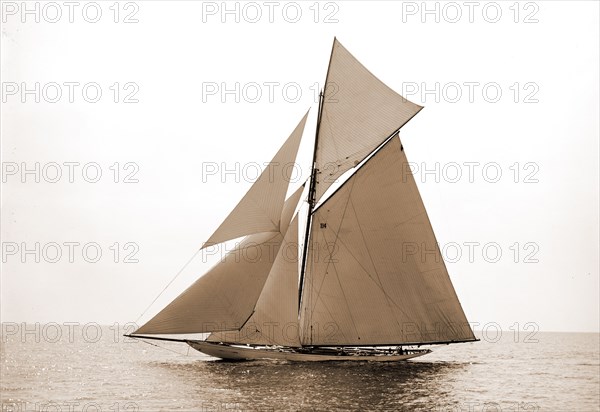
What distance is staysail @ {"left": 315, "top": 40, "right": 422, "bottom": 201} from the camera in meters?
42.1

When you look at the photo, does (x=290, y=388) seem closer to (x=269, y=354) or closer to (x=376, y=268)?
(x=269, y=354)

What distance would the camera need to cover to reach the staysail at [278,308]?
3931 cm

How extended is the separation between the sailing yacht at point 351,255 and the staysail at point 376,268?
5 centimetres

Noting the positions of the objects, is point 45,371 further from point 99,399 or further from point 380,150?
point 380,150

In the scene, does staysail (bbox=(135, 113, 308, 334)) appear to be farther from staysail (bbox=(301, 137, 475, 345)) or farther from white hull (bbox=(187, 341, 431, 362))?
staysail (bbox=(301, 137, 475, 345))

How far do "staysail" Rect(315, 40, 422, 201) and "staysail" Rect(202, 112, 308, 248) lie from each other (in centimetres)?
337

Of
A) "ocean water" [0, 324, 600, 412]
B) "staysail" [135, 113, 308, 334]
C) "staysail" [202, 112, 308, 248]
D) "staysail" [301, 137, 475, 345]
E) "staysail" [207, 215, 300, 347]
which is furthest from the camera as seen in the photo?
"staysail" [301, 137, 475, 345]

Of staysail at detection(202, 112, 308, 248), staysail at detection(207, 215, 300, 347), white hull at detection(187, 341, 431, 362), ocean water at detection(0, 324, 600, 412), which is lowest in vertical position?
ocean water at detection(0, 324, 600, 412)

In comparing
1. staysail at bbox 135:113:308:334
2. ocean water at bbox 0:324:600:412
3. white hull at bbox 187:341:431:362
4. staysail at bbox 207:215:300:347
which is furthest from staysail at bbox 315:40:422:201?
ocean water at bbox 0:324:600:412

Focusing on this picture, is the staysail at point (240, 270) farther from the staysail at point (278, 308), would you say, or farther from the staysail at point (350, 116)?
the staysail at point (350, 116)

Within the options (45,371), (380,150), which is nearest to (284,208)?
(380,150)

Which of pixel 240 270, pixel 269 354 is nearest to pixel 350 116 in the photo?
pixel 240 270

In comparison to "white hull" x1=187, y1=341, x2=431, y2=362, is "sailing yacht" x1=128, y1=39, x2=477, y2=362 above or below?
above

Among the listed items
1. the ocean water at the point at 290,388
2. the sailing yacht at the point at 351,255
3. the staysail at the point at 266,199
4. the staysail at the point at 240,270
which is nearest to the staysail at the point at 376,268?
the sailing yacht at the point at 351,255
